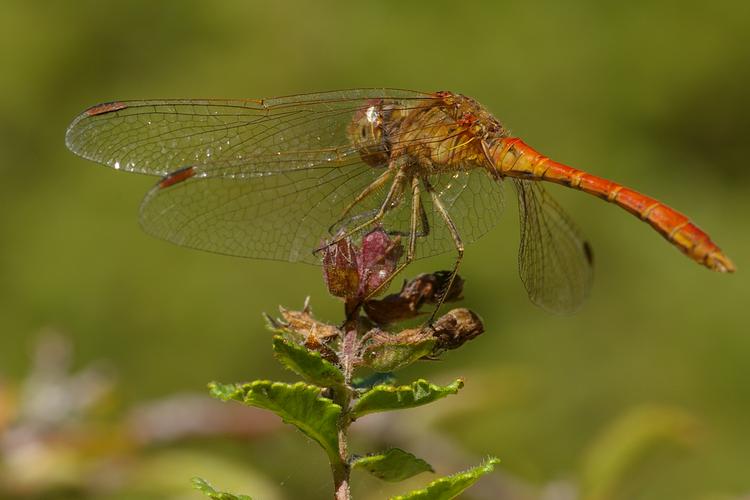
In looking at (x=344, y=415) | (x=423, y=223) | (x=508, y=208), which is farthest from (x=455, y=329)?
(x=508, y=208)

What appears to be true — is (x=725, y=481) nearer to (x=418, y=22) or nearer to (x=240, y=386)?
(x=418, y=22)

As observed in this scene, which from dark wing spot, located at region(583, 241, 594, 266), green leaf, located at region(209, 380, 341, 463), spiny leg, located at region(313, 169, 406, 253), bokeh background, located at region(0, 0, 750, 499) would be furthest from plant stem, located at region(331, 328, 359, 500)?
bokeh background, located at region(0, 0, 750, 499)

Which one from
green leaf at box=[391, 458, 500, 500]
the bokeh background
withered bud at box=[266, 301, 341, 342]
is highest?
the bokeh background

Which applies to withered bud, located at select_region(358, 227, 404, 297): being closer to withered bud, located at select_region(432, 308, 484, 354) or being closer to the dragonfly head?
withered bud, located at select_region(432, 308, 484, 354)

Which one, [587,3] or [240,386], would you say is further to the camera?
[587,3]

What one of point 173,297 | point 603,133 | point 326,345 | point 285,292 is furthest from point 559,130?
point 326,345

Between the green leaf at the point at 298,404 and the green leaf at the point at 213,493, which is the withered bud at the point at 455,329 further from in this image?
the green leaf at the point at 213,493

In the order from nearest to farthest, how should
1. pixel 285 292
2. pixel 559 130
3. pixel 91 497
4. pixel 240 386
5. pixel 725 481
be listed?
1. pixel 240 386
2. pixel 91 497
3. pixel 725 481
4. pixel 285 292
5. pixel 559 130
